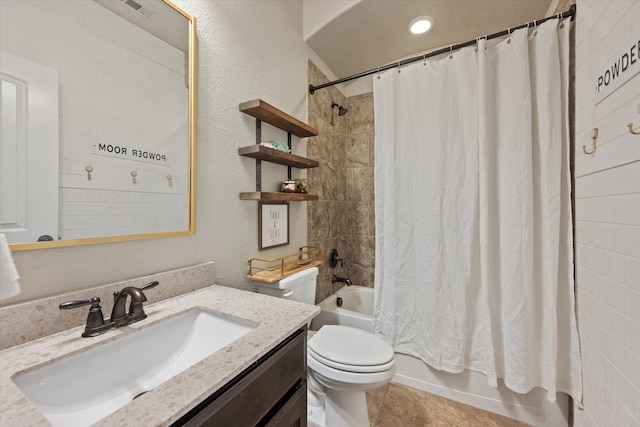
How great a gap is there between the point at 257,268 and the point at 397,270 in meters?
0.92

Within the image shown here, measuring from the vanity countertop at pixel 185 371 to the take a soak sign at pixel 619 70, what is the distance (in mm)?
1251

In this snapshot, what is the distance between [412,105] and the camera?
1.67m

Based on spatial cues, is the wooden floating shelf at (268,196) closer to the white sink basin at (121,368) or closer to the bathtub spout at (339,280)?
the white sink basin at (121,368)

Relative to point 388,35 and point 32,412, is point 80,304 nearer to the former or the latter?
point 32,412

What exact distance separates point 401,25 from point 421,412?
2.61m

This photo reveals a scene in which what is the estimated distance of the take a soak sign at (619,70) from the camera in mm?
751

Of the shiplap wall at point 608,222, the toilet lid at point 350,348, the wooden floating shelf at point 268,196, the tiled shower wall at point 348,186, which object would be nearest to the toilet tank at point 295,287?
the toilet lid at point 350,348

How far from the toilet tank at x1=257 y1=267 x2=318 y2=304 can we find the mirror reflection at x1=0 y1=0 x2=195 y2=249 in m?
0.53

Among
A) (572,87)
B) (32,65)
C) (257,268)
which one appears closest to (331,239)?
(257,268)

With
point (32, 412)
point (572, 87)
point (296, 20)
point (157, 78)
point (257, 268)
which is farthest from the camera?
point (296, 20)

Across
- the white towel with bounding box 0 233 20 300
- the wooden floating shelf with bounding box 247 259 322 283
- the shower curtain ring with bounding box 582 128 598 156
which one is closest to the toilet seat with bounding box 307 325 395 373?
the wooden floating shelf with bounding box 247 259 322 283

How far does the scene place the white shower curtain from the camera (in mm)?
1299

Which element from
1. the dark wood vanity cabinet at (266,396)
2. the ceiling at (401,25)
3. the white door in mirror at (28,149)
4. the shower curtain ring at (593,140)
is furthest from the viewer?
the ceiling at (401,25)

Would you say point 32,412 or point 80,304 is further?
point 80,304
